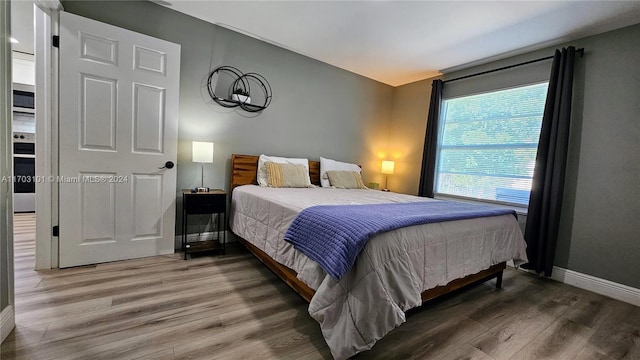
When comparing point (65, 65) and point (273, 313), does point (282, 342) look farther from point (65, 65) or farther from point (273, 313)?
point (65, 65)

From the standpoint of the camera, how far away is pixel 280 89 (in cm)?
358

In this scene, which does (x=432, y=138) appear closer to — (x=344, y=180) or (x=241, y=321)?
(x=344, y=180)

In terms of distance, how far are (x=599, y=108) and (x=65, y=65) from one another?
4.89m

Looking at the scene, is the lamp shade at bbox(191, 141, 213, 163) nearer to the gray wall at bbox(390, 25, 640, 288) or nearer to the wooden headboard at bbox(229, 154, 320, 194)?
the wooden headboard at bbox(229, 154, 320, 194)

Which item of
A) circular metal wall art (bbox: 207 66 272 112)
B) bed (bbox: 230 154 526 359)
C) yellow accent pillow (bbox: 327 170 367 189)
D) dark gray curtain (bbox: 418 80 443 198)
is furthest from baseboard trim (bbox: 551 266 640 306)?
circular metal wall art (bbox: 207 66 272 112)

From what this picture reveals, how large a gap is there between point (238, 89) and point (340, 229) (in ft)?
8.20

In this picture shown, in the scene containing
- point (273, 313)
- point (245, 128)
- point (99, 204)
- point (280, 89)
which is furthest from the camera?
point (280, 89)

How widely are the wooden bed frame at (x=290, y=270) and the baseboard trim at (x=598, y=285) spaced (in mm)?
810

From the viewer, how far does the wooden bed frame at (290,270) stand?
1.82 m

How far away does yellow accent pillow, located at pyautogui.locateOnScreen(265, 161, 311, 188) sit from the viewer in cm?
314

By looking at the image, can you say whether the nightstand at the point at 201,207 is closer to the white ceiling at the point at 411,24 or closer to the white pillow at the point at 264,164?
the white pillow at the point at 264,164

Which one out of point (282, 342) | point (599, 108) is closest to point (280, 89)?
point (282, 342)

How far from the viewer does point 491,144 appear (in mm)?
3490

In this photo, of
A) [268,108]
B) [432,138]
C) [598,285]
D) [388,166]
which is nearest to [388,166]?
[388,166]
